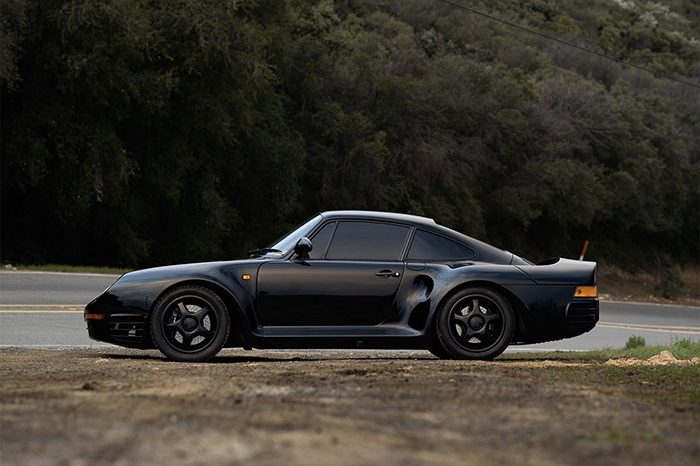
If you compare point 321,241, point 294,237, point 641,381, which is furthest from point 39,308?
point 641,381

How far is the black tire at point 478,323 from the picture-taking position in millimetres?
8602

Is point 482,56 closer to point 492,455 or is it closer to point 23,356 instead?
point 23,356

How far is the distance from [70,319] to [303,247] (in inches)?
269

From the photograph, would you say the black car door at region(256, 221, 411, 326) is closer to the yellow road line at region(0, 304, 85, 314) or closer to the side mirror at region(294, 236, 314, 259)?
the side mirror at region(294, 236, 314, 259)

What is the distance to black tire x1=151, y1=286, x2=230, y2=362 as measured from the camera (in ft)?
27.3

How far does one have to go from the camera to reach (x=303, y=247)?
8.50m

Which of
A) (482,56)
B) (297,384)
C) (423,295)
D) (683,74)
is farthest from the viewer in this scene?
(683,74)

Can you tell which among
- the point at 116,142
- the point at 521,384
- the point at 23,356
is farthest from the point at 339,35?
the point at 521,384

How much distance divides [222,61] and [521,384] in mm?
23868

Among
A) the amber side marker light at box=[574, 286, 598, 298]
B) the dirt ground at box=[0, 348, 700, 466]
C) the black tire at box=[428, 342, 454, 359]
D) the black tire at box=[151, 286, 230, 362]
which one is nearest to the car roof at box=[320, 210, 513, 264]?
the amber side marker light at box=[574, 286, 598, 298]

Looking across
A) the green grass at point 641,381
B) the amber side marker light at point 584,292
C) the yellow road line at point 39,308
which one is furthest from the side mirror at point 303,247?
the yellow road line at point 39,308

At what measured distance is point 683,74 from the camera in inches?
3113

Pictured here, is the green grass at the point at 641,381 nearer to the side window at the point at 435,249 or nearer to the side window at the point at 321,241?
the side window at the point at 435,249

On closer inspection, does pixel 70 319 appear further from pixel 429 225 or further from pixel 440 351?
pixel 440 351
